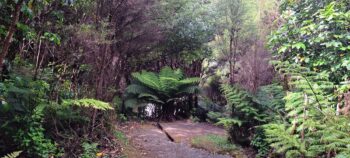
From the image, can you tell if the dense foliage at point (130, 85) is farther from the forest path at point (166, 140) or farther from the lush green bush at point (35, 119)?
the forest path at point (166, 140)

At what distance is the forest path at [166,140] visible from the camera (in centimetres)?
488

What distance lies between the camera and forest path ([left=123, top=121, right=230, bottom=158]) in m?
4.88

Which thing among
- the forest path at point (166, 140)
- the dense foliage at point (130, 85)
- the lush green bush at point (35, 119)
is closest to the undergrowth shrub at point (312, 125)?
the dense foliage at point (130, 85)

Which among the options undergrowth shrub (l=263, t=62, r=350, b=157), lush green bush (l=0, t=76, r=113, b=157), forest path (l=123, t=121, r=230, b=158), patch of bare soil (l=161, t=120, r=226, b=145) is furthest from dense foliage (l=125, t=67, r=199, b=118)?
undergrowth shrub (l=263, t=62, r=350, b=157)

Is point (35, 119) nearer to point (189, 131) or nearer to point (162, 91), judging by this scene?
point (189, 131)

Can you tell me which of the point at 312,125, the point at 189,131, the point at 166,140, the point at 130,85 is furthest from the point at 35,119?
the point at 130,85

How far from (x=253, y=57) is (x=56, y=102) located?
560 cm

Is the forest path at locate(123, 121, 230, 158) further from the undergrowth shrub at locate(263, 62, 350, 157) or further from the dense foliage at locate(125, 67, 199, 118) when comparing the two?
the undergrowth shrub at locate(263, 62, 350, 157)

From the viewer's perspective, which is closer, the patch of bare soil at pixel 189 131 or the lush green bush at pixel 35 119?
the lush green bush at pixel 35 119

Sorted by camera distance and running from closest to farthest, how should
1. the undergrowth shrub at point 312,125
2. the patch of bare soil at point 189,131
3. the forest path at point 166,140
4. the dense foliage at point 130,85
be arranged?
the undergrowth shrub at point 312,125, the dense foliage at point 130,85, the forest path at point 166,140, the patch of bare soil at point 189,131

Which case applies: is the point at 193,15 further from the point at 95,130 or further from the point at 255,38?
the point at 95,130

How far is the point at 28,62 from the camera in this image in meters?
4.46

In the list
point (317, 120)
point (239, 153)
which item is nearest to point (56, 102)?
point (239, 153)

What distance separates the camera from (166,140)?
19.0 ft
